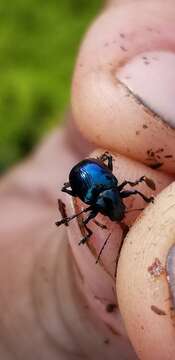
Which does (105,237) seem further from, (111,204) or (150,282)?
(150,282)

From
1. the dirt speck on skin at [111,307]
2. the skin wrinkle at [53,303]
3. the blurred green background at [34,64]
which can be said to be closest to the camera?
the dirt speck on skin at [111,307]

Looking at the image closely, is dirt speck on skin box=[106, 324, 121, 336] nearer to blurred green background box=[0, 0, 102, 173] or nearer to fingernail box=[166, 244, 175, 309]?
fingernail box=[166, 244, 175, 309]

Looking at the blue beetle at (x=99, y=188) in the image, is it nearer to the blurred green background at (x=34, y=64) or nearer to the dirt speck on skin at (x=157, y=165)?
the dirt speck on skin at (x=157, y=165)

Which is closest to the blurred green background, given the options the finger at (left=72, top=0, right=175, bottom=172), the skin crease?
the skin crease

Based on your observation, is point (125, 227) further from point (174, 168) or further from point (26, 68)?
point (26, 68)

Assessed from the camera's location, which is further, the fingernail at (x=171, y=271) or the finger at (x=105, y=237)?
the finger at (x=105, y=237)

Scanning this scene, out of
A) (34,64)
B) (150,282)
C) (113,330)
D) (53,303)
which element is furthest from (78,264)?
(34,64)

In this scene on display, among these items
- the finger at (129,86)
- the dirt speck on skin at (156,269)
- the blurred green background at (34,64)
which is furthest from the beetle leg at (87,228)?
the blurred green background at (34,64)

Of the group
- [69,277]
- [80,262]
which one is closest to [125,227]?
[80,262]

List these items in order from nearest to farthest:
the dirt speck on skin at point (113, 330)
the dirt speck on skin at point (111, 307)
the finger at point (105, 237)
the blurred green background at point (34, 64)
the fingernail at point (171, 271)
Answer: the fingernail at point (171, 271) < the finger at point (105, 237) < the dirt speck on skin at point (111, 307) < the dirt speck on skin at point (113, 330) < the blurred green background at point (34, 64)
